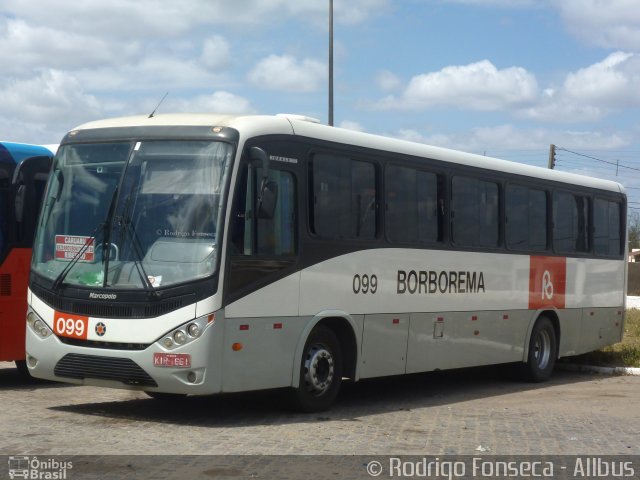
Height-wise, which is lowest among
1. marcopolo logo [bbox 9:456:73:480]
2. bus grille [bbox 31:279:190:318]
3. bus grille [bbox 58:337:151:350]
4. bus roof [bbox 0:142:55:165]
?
marcopolo logo [bbox 9:456:73:480]

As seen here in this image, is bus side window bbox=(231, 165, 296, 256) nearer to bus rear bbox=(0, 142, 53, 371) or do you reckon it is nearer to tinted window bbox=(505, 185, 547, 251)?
bus rear bbox=(0, 142, 53, 371)

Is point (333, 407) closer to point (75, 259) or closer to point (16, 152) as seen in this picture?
point (75, 259)

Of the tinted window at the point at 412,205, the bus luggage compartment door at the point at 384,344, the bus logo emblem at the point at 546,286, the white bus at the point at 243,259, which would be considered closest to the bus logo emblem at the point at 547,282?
the bus logo emblem at the point at 546,286

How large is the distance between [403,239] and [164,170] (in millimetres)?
3835

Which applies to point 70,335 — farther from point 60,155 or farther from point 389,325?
point 389,325

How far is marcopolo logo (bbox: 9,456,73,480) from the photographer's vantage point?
26.9 feet

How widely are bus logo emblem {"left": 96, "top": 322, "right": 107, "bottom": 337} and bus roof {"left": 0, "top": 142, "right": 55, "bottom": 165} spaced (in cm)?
382

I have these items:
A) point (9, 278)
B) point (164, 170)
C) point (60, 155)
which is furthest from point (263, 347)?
point (9, 278)

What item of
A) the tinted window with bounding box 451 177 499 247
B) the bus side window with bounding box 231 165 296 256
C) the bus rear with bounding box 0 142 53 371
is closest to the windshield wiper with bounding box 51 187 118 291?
the bus side window with bounding box 231 165 296 256

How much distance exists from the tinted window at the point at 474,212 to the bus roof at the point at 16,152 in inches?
220

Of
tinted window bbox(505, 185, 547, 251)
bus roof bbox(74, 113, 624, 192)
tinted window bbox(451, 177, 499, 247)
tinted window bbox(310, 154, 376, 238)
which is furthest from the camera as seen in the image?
tinted window bbox(505, 185, 547, 251)

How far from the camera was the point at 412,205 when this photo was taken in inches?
560

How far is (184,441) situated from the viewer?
32.7 feet

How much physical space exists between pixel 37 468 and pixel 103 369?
8.49ft
